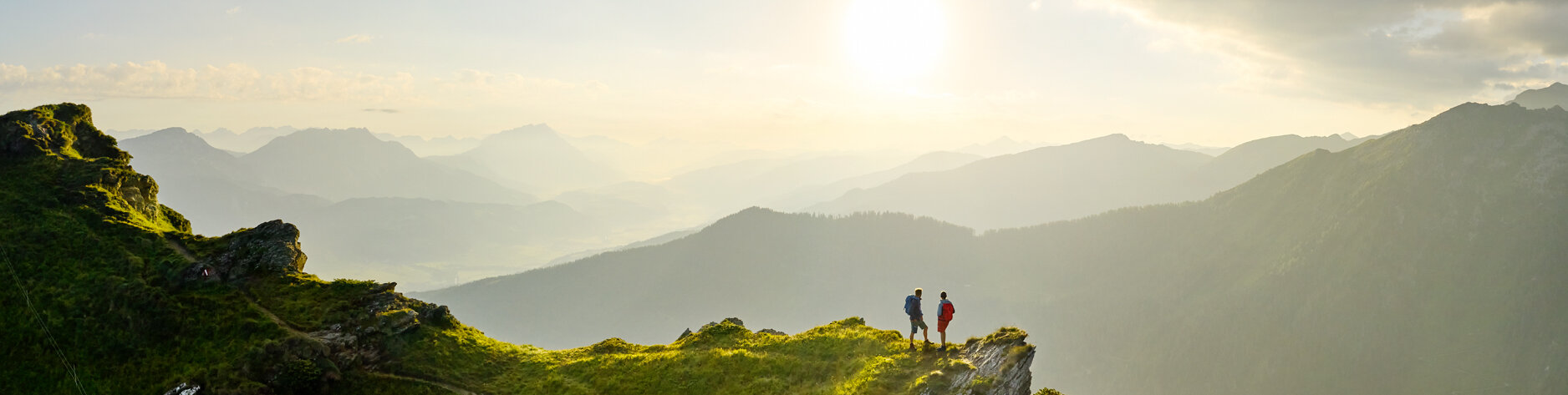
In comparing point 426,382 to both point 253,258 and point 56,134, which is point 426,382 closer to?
point 253,258

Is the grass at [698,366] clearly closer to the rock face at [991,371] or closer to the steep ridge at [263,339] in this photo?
the steep ridge at [263,339]

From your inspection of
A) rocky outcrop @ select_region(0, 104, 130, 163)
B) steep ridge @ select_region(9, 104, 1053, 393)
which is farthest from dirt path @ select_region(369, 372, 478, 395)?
rocky outcrop @ select_region(0, 104, 130, 163)

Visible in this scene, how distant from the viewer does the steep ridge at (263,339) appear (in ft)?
115

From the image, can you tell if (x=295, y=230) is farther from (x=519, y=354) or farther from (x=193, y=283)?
(x=519, y=354)

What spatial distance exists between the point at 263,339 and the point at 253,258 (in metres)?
9.75

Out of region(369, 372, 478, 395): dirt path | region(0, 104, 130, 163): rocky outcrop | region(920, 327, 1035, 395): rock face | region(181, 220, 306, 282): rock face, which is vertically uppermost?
region(0, 104, 130, 163): rocky outcrop

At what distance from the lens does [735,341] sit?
151ft

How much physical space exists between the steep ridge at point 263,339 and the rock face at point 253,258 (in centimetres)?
11

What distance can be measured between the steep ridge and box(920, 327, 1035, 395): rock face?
121mm

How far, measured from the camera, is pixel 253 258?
43000 mm

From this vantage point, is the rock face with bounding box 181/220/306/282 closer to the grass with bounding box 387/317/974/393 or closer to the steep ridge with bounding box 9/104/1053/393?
the steep ridge with bounding box 9/104/1053/393

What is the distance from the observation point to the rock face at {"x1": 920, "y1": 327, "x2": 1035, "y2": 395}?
33438 mm

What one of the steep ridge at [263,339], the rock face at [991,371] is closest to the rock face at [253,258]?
the steep ridge at [263,339]

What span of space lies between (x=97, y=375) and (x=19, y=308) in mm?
7210
